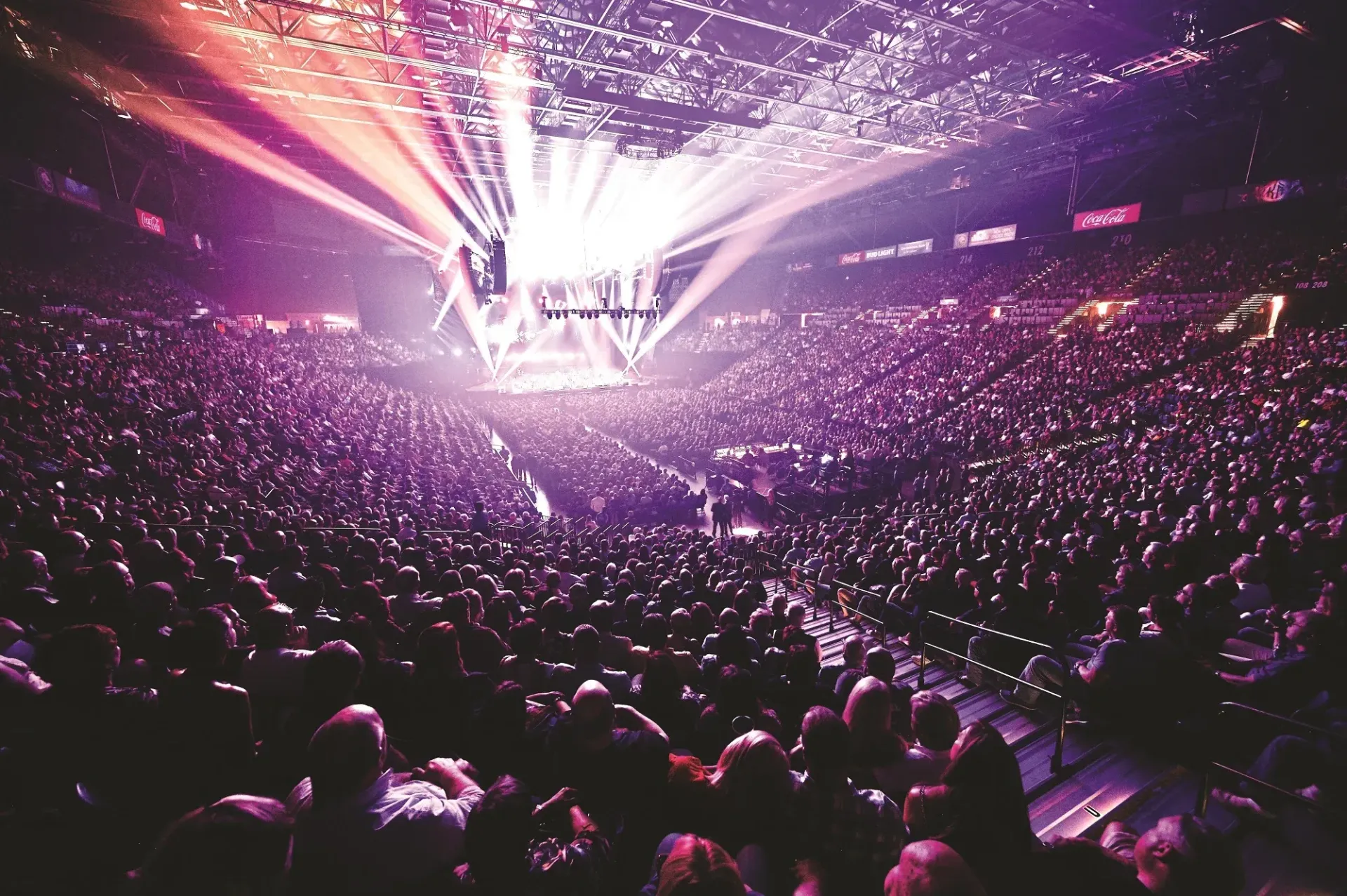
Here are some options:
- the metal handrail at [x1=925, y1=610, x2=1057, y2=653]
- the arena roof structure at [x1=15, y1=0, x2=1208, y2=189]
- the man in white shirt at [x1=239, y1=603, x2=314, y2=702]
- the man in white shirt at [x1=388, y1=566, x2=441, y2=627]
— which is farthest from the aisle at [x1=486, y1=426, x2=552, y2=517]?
the man in white shirt at [x1=239, y1=603, x2=314, y2=702]

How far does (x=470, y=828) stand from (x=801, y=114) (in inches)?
896

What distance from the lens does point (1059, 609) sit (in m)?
4.92

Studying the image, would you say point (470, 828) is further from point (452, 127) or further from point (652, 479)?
point (452, 127)

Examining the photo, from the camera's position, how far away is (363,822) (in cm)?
174

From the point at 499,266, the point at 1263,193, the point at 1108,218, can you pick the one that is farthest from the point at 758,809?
the point at 1108,218

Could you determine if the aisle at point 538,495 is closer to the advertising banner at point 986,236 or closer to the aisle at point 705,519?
the aisle at point 705,519

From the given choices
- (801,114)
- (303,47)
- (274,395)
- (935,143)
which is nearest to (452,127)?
(303,47)

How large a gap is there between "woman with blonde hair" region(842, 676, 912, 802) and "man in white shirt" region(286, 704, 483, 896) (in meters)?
1.68

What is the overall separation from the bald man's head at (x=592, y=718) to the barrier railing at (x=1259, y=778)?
115 inches

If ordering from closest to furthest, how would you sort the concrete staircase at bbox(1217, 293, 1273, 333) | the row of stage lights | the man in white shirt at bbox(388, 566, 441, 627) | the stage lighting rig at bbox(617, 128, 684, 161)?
the man in white shirt at bbox(388, 566, 441, 627)
the concrete staircase at bbox(1217, 293, 1273, 333)
the stage lighting rig at bbox(617, 128, 684, 161)
the row of stage lights

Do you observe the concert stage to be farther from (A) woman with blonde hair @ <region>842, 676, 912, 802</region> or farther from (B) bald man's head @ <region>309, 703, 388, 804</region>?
(B) bald man's head @ <region>309, 703, 388, 804</region>

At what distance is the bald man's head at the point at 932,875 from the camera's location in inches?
57.9

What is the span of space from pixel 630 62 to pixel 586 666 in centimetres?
1641

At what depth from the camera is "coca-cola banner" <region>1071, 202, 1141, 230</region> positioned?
20.8m
